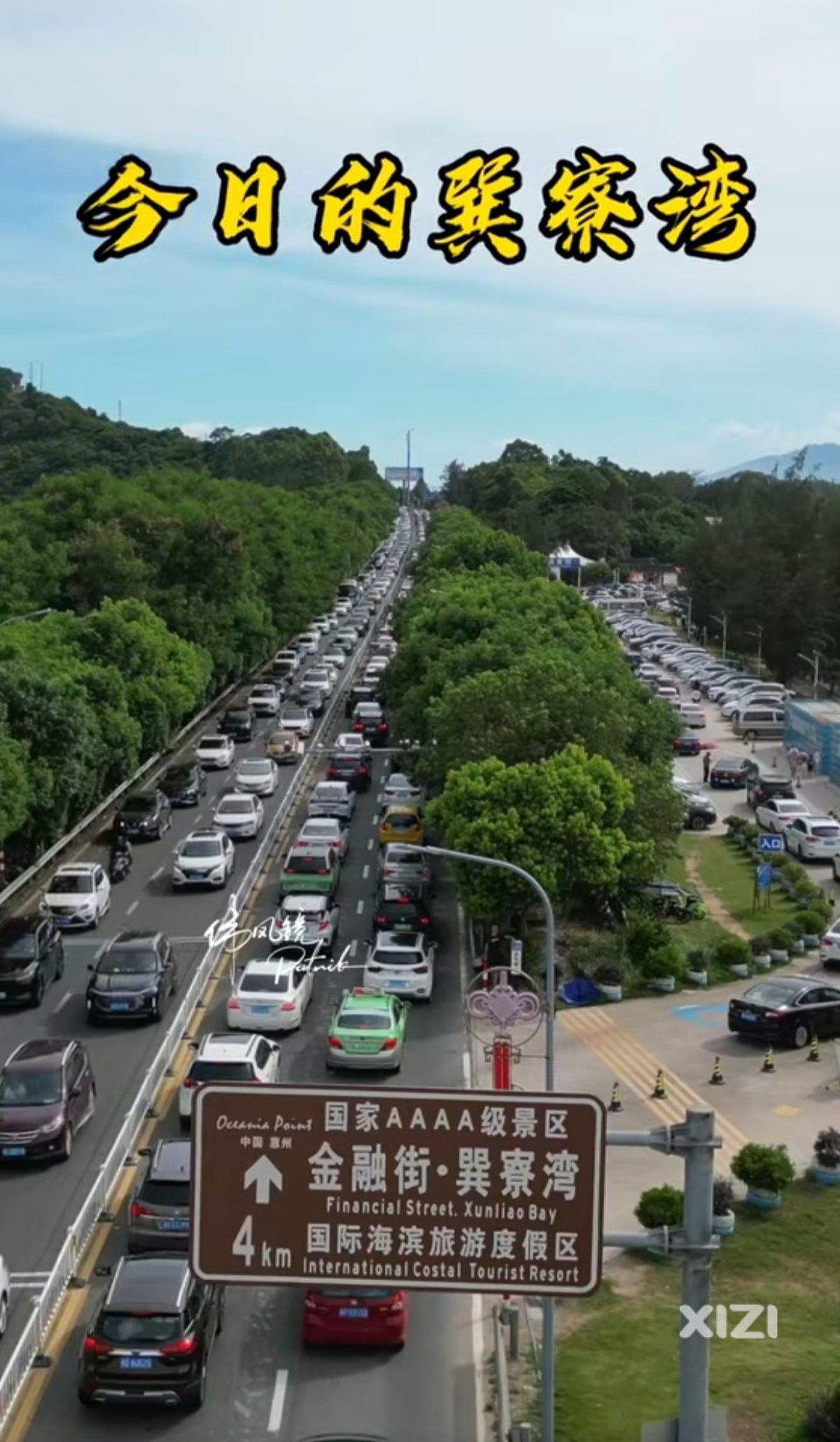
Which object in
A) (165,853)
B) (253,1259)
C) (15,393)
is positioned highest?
(15,393)

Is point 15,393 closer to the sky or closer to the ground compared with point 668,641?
closer to the sky

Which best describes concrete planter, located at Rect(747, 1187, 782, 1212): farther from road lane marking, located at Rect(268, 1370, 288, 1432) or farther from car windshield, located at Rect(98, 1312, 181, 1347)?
car windshield, located at Rect(98, 1312, 181, 1347)

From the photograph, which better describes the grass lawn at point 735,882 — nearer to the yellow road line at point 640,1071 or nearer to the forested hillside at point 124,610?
the yellow road line at point 640,1071

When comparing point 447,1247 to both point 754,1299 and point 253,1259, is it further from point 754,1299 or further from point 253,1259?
point 754,1299

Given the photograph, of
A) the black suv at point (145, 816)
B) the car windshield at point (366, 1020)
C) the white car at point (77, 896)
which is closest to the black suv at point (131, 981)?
the car windshield at point (366, 1020)

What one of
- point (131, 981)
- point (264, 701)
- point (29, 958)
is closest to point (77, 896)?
point (29, 958)

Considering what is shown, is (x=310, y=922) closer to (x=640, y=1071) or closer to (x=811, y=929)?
(x=640, y=1071)

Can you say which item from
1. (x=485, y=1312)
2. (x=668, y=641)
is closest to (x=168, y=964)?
(x=485, y=1312)

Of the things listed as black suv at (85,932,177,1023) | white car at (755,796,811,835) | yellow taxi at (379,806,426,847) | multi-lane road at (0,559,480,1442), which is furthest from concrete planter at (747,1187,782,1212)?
white car at (755,796,811,835)
